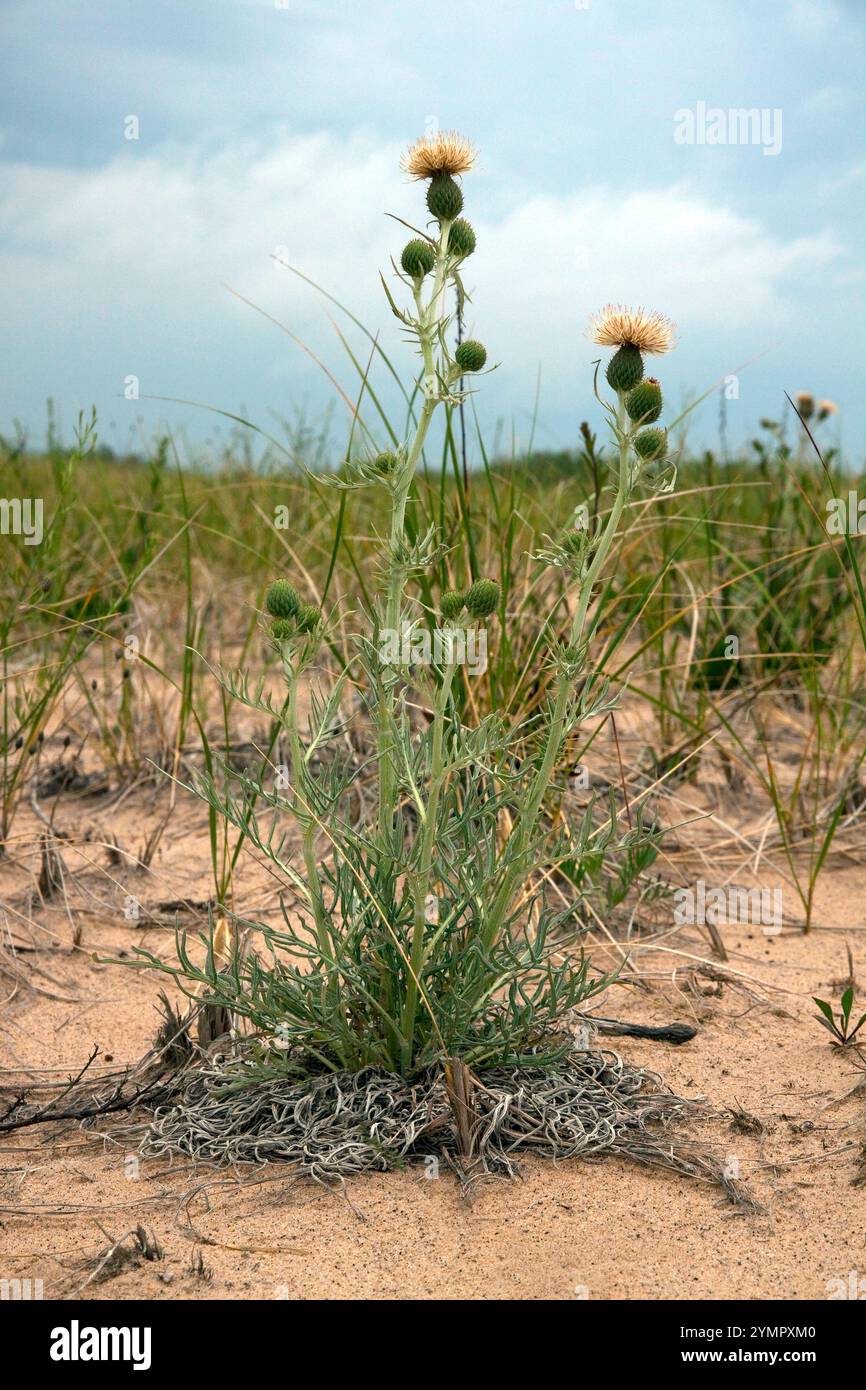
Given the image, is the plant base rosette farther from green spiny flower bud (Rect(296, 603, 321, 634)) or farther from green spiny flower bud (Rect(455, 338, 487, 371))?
green spiny flower bud (Rect(455, 338, 487, 371))

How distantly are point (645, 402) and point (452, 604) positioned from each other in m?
0.43

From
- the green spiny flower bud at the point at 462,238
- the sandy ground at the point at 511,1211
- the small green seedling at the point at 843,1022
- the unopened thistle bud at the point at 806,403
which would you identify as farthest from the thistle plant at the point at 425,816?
the unopened thistle bud at the point at 806,403

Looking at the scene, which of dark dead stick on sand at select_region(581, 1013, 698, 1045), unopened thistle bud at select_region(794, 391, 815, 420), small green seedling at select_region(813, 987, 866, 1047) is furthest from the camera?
unopened thistle bud at select_region(794, 391, 815, 420)

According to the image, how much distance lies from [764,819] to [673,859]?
0.46 m

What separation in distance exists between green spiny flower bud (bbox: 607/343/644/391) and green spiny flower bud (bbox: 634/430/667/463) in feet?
0.29

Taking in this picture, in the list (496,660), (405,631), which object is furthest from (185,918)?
(405,631)

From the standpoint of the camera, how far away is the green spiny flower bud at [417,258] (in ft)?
6.37

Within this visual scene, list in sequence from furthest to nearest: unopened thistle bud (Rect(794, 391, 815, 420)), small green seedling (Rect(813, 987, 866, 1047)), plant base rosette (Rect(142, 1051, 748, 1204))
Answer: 1. unopened thistle bud (Rect(794, 391, 815, 420))
2. small green seedling (Rect(813, 987, 866, 1047))
3. plant base rosette (Rect(142, 1051, 748, 1204))

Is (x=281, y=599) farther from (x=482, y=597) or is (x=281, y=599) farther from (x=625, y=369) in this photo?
(x=625, y=369)

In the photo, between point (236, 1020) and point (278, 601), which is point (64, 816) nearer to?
point (236, 1020)

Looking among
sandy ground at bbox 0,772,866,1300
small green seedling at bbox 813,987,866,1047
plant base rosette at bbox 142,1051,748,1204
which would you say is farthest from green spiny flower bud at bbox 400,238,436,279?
small green seedling at bbox 813,987,866,1047

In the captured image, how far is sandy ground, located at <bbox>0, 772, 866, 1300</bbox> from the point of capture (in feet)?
6.10

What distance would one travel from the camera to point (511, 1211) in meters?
2.02

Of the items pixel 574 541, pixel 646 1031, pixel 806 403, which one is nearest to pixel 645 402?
pixel 574 541
